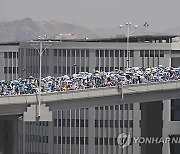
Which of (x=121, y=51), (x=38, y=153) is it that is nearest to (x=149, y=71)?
(x=121, y=51)

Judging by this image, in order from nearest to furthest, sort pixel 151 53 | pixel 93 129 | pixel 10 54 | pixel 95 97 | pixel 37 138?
pixel 95 97, pixel 93 129, pixel 151 53, pixel 37 138, pixel 10 54

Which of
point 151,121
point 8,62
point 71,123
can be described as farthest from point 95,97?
point 8,62

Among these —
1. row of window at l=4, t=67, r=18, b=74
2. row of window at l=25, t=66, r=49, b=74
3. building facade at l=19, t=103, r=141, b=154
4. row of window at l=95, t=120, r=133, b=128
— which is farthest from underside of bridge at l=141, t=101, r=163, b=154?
row of window at l=4, t=67, r=18, b=74

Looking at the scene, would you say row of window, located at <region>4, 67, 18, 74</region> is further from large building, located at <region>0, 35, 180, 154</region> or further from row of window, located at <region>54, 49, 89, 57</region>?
row of window, located at <region>54, 49, 89, 57</region>

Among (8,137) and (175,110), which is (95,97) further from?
(175,110)

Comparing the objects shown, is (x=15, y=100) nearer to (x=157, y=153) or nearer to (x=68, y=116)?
(x=157, y=153)
